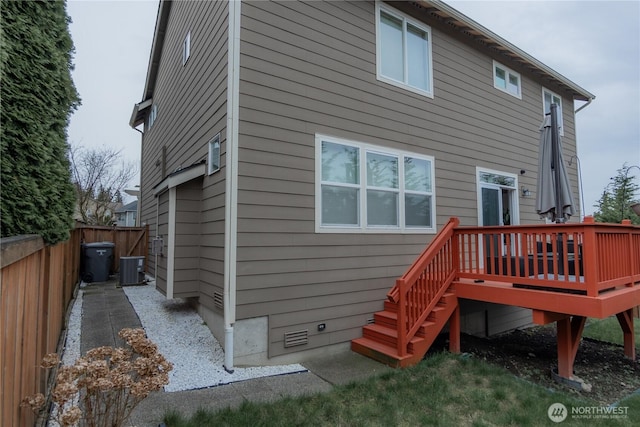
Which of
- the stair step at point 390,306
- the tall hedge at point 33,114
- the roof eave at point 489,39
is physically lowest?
the stair step at point 390,306

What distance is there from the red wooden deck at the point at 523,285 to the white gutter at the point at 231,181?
191 centimetres

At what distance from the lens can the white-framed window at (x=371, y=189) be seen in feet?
16.4

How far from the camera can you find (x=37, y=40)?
2.21 m

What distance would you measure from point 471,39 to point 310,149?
5.17 m

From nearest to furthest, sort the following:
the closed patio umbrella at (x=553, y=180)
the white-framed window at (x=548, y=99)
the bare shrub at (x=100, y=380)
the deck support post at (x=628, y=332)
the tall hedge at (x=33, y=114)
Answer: the bare shrub at (x=100, y=380) < the tall hedge at (x=33, y=114) < the closed patio umbrella at (x=553, y=180) < the deck support post at (x=628, y=332) < the white-framed window at (x=548, y=99)

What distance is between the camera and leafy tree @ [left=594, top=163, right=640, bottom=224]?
614 inches

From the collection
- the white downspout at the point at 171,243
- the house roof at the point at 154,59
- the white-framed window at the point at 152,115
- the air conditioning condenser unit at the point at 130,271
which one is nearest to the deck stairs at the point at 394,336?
the white downspout at the point at 171,243

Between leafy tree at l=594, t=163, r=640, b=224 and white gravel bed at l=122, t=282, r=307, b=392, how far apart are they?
1792cm

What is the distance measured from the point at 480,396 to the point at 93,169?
21.0 metres

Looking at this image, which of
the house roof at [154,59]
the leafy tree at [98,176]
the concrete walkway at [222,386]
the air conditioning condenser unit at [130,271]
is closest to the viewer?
the concrete walkway at [222,386]

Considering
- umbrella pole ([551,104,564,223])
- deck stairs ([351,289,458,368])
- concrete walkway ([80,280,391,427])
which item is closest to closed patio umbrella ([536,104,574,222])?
umbrella pole ([551,104,564,223])

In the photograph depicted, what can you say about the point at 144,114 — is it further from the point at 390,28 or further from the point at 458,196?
the point at 458,196

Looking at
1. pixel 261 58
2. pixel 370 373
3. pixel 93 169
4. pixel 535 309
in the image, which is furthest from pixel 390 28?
pixel 93 169

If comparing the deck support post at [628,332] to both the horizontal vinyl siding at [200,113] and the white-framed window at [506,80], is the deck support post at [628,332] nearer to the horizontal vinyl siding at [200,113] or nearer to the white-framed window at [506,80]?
the white-framed window at [506,80]
